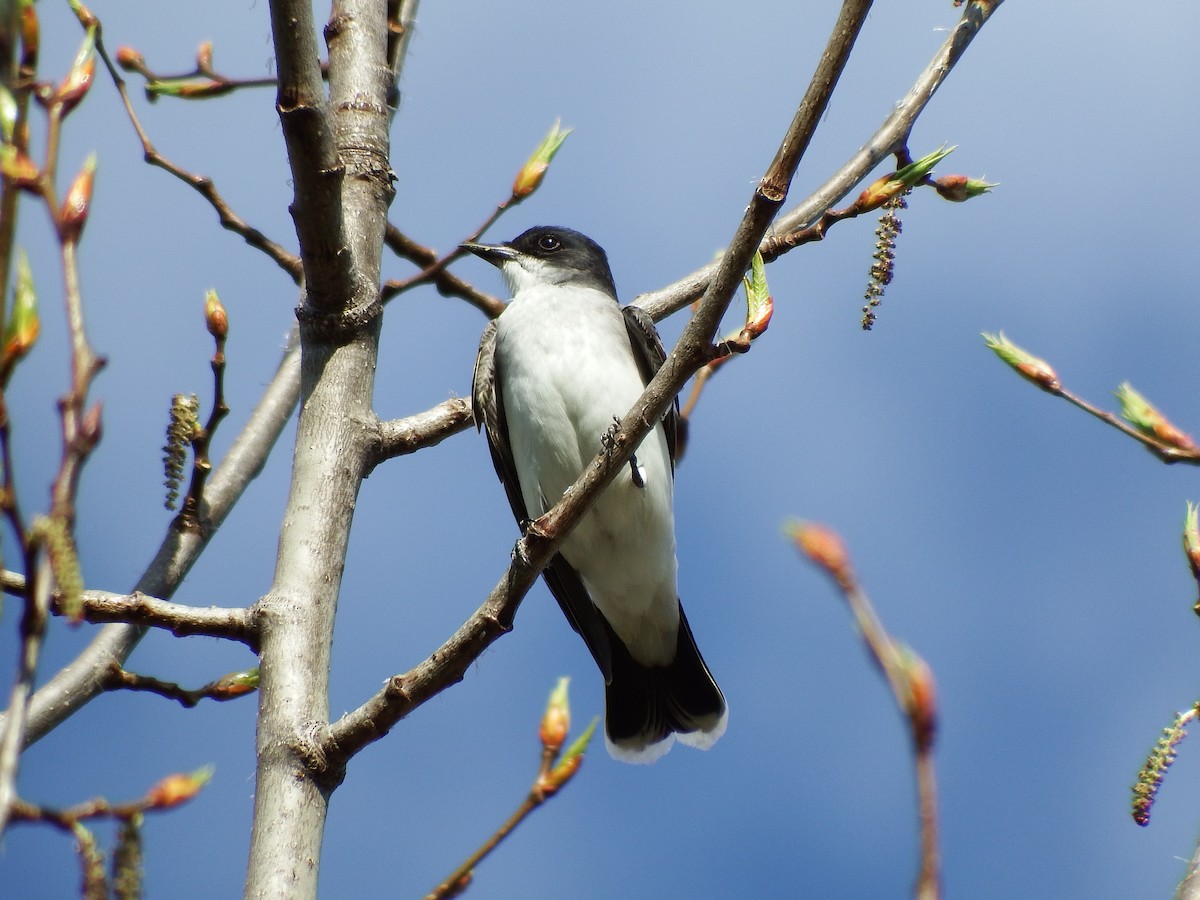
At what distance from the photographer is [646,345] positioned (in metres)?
6.54

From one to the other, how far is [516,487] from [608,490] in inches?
24.9

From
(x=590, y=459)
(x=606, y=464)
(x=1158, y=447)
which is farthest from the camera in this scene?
(x=590, y=459)

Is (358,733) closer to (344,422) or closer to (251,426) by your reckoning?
(344,422)

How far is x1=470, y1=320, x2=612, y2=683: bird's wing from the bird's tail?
1.11 feet

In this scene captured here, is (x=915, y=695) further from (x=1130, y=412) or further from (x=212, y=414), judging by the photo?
(x=212, y=414)

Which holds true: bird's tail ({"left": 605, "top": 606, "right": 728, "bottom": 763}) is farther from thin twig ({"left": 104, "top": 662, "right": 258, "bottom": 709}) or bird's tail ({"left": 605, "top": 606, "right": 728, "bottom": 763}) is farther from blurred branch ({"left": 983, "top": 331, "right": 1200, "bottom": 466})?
blurred branch ({"left": 983, "top": 331, "right": 1200, "bottom": 466})

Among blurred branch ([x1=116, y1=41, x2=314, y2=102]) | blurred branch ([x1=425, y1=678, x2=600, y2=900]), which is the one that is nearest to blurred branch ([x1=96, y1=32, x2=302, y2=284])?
blurred branch ([x1=116, y1=41, x2=314, y2=102])

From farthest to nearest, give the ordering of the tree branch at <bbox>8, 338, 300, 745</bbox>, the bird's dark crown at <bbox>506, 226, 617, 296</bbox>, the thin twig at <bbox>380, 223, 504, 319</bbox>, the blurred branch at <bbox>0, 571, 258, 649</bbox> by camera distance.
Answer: the bird's dark crown at <bbox>506, 226, 617, 296</bbox>
the thin twig at <bbox>380, 223, 504, 319</bbox>
the tree branch at <bbox>8, 338, 300, 745</bbox>
the blurred branch at <bbox>0, 571, 258, 649</bbox>

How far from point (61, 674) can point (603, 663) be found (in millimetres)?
3065

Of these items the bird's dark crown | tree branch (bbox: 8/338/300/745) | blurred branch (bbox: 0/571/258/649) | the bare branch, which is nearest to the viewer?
blurred branch (bbox: 0/571/258/649)

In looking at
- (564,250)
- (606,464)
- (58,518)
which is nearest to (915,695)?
(58,518)

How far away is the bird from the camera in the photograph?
647cm

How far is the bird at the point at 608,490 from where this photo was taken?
6469 mm

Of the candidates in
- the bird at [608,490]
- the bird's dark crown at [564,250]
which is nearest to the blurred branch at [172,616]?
the bird at [608,490]
